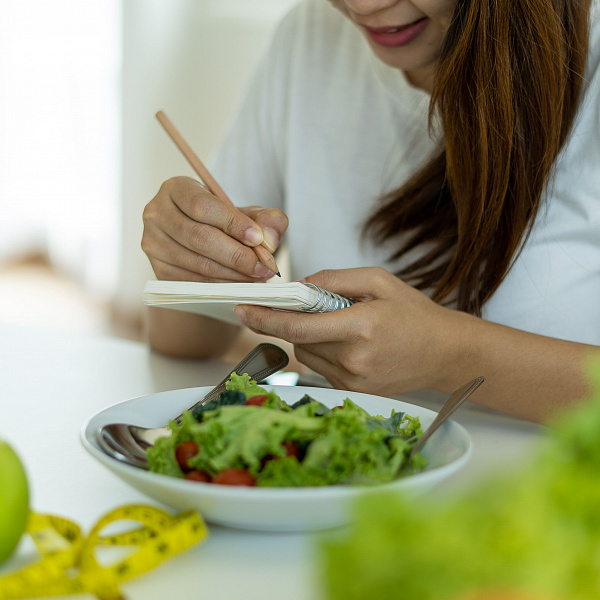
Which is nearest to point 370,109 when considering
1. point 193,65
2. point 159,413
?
point 159,413

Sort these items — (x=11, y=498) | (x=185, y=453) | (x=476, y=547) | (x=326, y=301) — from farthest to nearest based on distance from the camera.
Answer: (x=326, y=301) < (x=185, y=453) < (x=11, y=498) < (x=476, y=547)

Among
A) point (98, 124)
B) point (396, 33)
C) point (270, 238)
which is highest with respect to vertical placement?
point (396, 33)

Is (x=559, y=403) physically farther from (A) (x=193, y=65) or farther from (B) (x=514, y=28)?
(A) (x=193, y=65)

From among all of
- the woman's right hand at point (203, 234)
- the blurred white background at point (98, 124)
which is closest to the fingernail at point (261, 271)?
the woman's right hand at point (203, 234)

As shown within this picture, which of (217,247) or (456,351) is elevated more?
(217,247)

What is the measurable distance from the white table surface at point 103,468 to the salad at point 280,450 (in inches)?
2.3

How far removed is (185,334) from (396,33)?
0.60 meters

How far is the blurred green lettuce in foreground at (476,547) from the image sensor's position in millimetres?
205

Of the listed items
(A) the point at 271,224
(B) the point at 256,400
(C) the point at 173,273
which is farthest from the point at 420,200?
(B) the point at 256,400

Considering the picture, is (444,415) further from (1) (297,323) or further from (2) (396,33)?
(2) (396,33)

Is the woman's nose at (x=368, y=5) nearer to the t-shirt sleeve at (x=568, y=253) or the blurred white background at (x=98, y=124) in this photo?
the t-shirt sleeve at (x=568, y=253)

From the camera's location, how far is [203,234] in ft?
3.07

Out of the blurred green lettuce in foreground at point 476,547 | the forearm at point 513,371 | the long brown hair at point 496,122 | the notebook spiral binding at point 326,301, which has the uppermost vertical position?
the long brown hair at point 496,122

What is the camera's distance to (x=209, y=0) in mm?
3336
